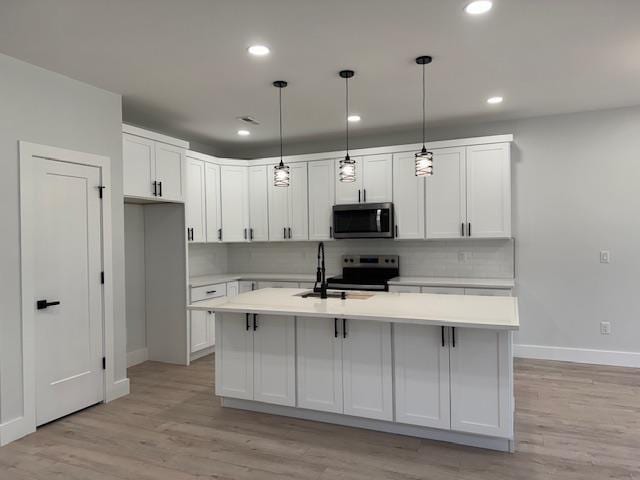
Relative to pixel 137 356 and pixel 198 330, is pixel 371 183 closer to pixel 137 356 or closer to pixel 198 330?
pixel 198 330

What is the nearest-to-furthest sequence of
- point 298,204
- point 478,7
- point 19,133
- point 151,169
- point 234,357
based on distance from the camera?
point 478,7 < point 19,133 < point 234,357 < point 151,169 < point 298,204

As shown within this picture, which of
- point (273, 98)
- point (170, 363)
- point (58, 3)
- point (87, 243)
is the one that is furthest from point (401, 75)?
point (170, 363)

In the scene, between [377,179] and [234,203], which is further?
[234,203]

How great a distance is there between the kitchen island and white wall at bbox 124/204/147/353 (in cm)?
183

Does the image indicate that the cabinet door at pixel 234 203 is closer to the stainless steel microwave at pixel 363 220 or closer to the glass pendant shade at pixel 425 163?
the stainless steel microwave at pixel 363 220

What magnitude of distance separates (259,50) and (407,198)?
2.61 meters

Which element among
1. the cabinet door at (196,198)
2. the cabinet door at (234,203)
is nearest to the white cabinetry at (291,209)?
the cabinet door at (234,203)

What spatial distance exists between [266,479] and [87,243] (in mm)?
2305

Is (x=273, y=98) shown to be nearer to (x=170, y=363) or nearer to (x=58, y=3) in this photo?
(x=58, y=3)

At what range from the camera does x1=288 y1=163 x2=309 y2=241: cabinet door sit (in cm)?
550

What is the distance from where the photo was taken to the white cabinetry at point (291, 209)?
551 cm

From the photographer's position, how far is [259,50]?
9.70ft

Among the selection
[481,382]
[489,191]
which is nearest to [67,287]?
[481,382]

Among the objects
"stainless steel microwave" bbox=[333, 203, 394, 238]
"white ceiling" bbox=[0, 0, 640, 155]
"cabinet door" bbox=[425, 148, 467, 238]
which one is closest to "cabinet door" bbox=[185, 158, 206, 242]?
"white ceiling" bbox=[0, 0, 640, 155]
